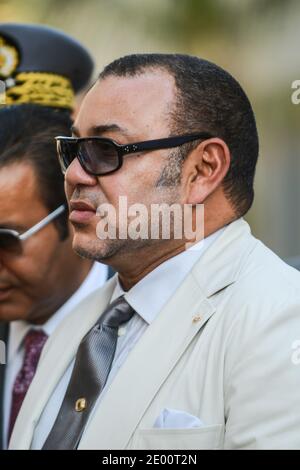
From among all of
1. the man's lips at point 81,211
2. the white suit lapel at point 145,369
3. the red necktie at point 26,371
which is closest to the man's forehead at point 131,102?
the man's lips at point 81,211

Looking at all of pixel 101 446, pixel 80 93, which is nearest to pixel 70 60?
pixel 80 93

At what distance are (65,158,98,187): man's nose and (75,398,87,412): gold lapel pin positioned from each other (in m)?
0.66

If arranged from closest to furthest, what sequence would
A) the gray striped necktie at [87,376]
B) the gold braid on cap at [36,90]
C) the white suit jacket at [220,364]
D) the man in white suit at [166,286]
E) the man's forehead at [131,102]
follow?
the white suit jacket at [220,364] → the man in white suit at [166,286] → the gray striped necktie at [87,376] → the man's forehead at [131,102] → the gold braid on cap at [36,90]

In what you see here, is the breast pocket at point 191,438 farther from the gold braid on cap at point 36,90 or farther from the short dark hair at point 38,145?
the gold braid on cap at point 36,90

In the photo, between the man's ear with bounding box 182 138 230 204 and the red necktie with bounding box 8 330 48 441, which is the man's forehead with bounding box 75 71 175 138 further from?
the red necktie with bounding box 8 330 48 441

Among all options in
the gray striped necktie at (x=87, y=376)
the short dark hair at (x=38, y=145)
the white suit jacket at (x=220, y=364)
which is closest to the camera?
the white suit jacket at (x=220, y=364)

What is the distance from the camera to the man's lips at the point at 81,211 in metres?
2.62

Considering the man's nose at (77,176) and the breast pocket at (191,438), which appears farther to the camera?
the man's nose at (77,176)

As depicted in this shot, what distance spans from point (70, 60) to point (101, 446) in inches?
83.0

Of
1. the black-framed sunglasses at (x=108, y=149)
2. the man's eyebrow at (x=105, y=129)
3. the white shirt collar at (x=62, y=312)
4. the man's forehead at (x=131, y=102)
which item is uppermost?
the man's forehead at (x=131, y=102)

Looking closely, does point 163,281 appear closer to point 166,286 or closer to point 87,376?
point 166,286

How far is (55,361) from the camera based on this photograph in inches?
112
